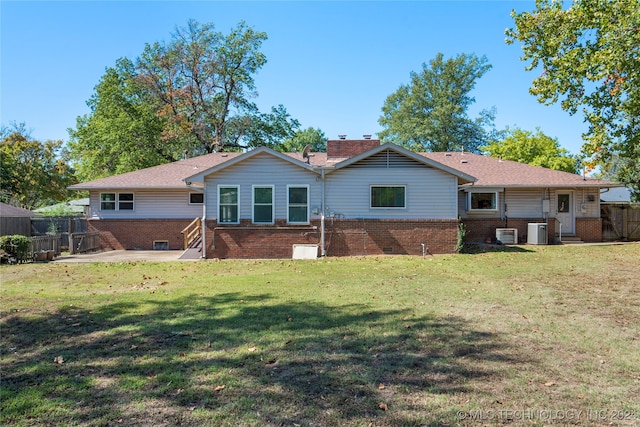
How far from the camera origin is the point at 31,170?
38.3 metres

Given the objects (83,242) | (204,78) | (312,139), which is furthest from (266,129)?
(312,139)

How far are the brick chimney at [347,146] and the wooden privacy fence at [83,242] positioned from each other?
39.1 ft

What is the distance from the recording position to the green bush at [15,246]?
13859 millimetres

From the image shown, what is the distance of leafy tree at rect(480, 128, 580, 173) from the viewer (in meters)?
40.1

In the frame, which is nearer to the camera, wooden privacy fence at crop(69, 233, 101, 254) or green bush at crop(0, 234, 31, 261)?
green bush at crop(0, 234, 31, 261)

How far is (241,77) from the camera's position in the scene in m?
31.5

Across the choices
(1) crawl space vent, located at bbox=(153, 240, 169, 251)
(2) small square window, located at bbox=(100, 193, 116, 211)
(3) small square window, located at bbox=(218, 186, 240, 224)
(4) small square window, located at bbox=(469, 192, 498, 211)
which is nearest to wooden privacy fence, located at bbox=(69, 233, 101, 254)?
(2) small square window, located at bbox=(100, 193, 116, 211)

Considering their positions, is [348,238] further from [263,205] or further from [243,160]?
[243,160]

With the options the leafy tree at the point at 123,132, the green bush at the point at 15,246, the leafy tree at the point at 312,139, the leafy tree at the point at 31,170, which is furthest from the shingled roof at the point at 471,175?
the leafy tree at the point at 312,139

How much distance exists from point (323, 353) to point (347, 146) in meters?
15.1

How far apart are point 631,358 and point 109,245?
823 inches

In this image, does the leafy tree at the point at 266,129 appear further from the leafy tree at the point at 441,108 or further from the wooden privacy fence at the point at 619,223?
the wooden privacy fence at the point at 619,223

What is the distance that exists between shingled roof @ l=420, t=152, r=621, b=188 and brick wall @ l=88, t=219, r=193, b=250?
1462 centimetres

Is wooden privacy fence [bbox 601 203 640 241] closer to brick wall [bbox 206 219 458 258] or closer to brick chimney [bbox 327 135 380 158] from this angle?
brick wall [bbox 206 219 458 258]
